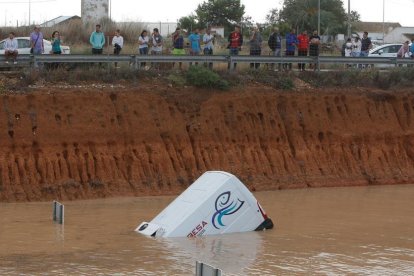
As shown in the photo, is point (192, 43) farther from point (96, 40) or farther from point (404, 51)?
point (404, 51)

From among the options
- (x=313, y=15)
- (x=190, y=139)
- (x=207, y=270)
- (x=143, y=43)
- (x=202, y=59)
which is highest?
(x=313, y=15)

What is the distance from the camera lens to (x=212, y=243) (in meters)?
19.2

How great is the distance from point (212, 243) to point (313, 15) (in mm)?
50946

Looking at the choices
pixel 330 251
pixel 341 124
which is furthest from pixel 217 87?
pixel 330 251

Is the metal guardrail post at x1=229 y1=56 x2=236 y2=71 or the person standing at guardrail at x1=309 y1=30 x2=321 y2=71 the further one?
the person standing at guardrail at x1=309 y1=30 x2=321 y2=71

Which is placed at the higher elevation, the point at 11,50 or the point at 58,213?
the point at 11,50

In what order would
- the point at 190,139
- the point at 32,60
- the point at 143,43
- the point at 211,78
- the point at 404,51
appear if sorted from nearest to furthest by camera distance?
the point at 190,139, the point at 32,60, the point at 211,78, the point at 143,43, the point at 404,51

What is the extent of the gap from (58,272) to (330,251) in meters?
5.58

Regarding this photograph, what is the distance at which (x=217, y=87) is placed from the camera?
29812 millimetres

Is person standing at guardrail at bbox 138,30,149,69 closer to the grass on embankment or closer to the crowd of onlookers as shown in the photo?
the crowd of onlookers

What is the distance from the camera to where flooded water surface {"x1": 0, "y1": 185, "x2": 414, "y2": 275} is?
17.3 meters

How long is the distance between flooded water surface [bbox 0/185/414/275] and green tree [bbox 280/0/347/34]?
1643 inches

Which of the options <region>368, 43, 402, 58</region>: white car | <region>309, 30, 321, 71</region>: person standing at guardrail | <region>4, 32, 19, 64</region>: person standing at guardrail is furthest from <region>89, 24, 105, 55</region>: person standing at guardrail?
<region>368, 43, 402, 58</region>: white car

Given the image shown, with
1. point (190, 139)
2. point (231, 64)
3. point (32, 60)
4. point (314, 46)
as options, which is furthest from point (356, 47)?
point (32, 60)
